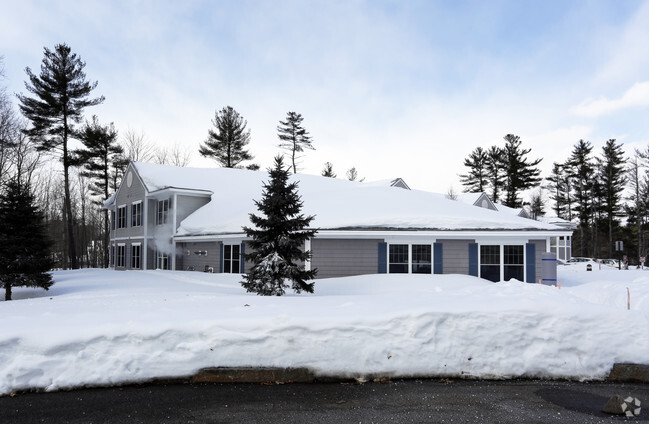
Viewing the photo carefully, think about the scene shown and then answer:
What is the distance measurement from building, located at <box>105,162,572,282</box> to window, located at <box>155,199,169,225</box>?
0.07m

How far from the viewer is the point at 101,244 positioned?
49.8m

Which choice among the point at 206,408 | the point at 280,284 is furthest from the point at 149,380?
the point at 280,284

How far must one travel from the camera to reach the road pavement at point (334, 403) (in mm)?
4492

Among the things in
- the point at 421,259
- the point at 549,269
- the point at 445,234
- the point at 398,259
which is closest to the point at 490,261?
the point at 549,269

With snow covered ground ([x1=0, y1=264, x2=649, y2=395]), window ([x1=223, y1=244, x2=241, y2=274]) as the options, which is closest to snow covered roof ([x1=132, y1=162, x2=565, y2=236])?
window ([x1=223, y1=244, x2=241, y2=274])

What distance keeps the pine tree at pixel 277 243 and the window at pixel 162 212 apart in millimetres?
15112

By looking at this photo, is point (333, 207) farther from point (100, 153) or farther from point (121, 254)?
point (100, 153)

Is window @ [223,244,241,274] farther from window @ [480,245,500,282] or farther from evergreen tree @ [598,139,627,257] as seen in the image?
evergreen tree @ [598,139,627,257]

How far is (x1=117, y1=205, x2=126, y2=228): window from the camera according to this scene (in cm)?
2944

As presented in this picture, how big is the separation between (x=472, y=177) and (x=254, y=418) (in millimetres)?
59097

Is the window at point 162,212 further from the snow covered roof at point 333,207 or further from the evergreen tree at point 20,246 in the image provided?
the evergreen tree at point 20,246

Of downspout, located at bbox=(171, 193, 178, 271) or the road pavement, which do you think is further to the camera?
downspout, located at bbox=(171, 193, 178, 271)

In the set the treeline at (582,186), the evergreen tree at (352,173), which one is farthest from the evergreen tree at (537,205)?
the evergreen tree at (352,173)

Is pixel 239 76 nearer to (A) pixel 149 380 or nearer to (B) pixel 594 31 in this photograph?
(B) pixel 594 31
